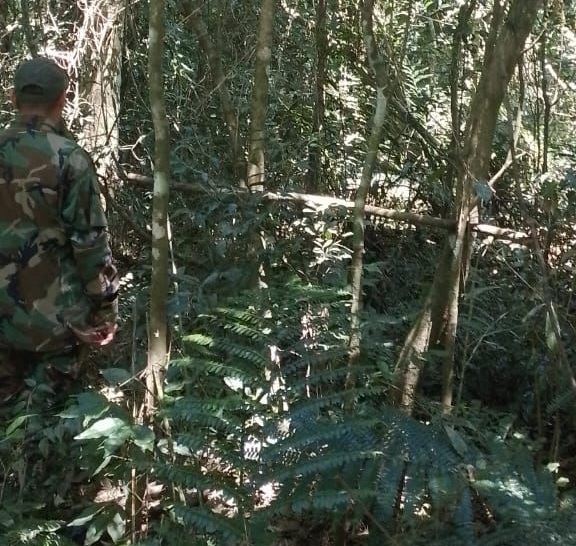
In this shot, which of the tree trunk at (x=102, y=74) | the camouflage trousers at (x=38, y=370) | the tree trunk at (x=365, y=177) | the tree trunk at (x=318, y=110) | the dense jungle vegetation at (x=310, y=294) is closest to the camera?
the dense jungle vegetation at (x=310, y=294)

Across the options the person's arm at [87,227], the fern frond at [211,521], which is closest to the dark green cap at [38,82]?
the person's arm at [87,227]

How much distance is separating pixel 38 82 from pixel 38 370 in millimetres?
1296

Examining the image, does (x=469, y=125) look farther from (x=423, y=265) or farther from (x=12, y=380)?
(x=12, y=380)

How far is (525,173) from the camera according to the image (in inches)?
186

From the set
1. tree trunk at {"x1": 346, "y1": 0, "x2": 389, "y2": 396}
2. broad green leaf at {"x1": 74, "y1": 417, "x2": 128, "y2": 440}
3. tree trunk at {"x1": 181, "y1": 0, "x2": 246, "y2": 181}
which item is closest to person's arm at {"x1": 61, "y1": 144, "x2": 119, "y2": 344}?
broad green leaf at {"x1": 74, "y1": 417, "x2": 128, "y2": 440}

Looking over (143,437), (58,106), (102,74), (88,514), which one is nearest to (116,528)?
(88,514)

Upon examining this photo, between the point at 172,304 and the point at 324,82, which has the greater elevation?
the point at 324,82

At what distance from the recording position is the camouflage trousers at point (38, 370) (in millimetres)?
3355

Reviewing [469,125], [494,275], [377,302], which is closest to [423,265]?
[377,302]

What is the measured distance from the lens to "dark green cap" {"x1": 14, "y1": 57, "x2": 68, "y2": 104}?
3.13m

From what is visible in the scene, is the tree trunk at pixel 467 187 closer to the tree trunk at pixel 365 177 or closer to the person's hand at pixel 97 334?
the tree trunk at pixel 365 177

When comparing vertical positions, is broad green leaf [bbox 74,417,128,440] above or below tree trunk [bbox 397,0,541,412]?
below

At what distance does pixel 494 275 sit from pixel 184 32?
304cm

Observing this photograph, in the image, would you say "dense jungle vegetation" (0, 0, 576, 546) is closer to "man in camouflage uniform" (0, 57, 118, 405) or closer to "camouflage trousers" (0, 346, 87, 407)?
"camouflage trousers" (0, 346, 87, 407)
